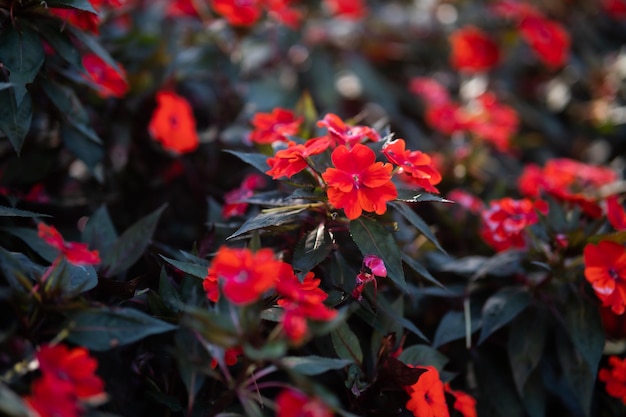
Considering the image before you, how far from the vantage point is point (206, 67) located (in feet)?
7.00

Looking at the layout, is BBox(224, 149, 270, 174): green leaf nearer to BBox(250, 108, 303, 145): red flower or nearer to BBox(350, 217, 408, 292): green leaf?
BBox(250, 108, 303, 145): red flower

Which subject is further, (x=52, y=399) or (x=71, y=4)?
(x=71, y=4)

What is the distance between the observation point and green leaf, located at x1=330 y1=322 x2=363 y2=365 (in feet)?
4.07

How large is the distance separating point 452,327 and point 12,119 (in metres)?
1.20

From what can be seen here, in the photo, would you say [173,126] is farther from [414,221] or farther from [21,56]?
[414,221]

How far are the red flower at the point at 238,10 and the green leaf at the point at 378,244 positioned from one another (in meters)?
1.07

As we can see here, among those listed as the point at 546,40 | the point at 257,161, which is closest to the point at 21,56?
the point at 257,161

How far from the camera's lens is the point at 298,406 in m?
0.89

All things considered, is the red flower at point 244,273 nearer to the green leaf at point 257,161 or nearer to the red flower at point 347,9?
the green leaf at point 257,161

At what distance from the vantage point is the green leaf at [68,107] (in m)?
1.50

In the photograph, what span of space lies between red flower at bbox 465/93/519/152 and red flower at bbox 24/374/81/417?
1767 mm

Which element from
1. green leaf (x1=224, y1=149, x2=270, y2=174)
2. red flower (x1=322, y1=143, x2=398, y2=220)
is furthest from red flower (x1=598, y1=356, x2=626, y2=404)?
green leaf (x1=224, y1=149, x2=270, y2=174)

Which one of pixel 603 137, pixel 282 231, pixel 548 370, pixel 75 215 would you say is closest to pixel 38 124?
pixel 75 215

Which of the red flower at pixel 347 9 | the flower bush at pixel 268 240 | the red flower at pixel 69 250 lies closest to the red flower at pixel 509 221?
the flower bush at pixel 268 240
